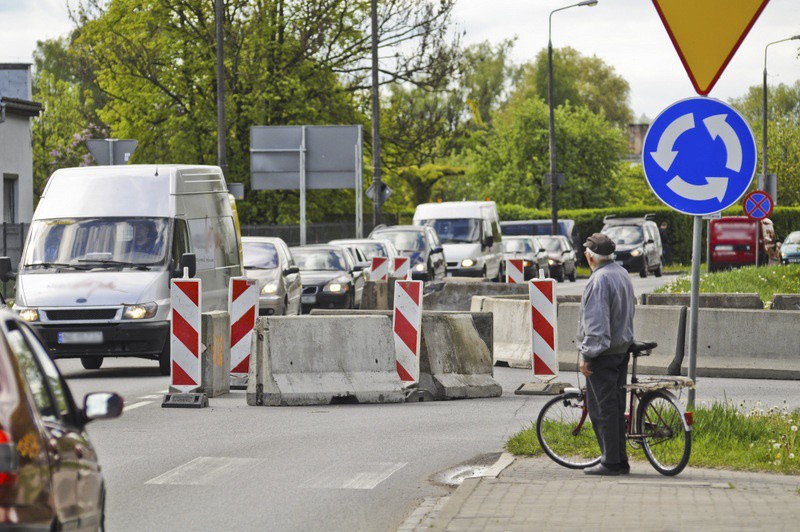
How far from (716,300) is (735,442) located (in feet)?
34.6

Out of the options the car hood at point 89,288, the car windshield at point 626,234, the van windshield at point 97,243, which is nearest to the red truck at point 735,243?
the car windshield at point 626,234

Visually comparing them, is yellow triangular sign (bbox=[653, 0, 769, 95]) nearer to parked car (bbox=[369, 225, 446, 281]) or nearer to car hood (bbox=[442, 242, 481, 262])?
parked car (bbox=[369, 225, 446, 281])

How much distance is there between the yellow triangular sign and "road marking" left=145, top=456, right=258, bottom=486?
13.5 feet

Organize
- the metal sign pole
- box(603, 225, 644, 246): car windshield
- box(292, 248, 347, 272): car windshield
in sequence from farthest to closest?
box(603, 225, 644, 246): car windshield → box(292, 248, 347, 272): car windshield → the metal sign pole

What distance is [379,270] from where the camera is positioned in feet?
100

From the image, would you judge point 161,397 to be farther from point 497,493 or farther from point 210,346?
point 497,493

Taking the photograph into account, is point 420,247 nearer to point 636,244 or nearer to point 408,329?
point 636,244

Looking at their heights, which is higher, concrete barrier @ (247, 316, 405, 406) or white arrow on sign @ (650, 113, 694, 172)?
white arrow on sign @ (650, 113, 694, 172)

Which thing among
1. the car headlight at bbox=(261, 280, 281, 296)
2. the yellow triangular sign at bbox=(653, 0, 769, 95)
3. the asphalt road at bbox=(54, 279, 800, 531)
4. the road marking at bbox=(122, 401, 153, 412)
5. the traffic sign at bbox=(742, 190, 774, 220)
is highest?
the yellow triangular sign at bbox=(653, 0, 769, 95)

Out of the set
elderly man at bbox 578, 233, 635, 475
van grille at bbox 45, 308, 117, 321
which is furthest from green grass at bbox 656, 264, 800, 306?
elderly man at bbox 578, 233, 635, 475

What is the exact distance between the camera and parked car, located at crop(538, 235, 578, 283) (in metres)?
49.3

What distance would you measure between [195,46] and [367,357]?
31927 millimetres

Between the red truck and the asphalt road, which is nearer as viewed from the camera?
the asphalt road

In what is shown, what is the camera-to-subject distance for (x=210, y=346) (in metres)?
15.4
